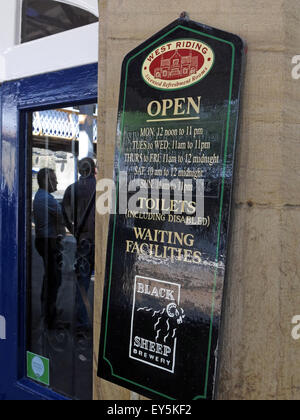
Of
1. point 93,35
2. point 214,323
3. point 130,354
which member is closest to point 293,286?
point 214,323

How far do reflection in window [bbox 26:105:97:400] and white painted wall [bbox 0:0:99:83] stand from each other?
24cm

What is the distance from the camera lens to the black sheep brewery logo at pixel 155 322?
134 cm

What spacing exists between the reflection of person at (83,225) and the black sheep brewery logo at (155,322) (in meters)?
0.95

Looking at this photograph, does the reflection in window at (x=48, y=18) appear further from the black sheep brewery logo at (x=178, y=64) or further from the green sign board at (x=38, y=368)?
the green sign board at (x=38, y=368)

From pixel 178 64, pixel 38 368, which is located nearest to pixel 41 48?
pixel 178 64

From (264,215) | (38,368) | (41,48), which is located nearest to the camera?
(264,215)

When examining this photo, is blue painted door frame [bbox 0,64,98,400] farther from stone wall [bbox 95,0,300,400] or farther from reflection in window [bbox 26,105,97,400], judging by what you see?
stone wall [bbox 95,0,300,400]

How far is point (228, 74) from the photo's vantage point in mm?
1243

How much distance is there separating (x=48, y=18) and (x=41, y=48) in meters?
0.20

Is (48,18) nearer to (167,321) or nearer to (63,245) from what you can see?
(63,245)

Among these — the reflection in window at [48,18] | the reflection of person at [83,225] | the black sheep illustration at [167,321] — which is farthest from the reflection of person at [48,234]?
the black sheep illustration at [167,321]

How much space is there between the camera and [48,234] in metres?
2.53

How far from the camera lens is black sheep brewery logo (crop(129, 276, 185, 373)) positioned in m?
1.34

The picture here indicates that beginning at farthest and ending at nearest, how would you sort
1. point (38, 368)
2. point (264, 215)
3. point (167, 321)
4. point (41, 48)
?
point (38, 368) → point (41, 48) → point (167, 321) → point (264, 215)
